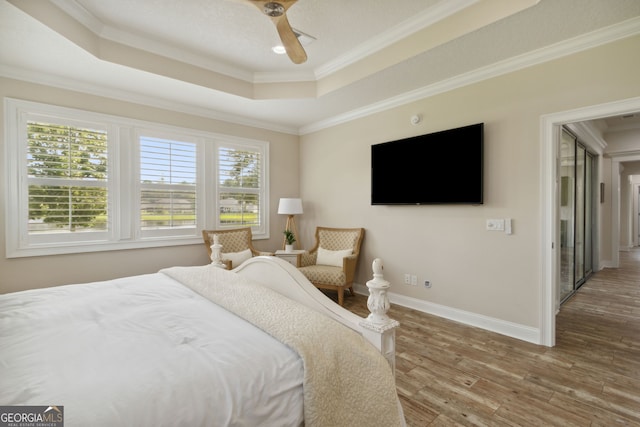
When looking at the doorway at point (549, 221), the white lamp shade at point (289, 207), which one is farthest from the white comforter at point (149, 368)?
the white lamp shade at point (289, 207)

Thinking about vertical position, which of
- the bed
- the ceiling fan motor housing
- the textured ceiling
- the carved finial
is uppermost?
the textured ceiling

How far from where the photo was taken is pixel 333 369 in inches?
47.3

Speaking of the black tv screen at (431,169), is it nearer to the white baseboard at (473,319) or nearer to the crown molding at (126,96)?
the white baseboard at (473,319)

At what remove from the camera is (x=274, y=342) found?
1.27 meters

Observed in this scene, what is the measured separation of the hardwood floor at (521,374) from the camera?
184 cm

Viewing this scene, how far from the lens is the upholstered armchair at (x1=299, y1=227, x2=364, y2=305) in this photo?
388cm

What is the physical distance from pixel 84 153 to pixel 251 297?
299 centimetres

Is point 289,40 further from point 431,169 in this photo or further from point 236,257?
point 236,257

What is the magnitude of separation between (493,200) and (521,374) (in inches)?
61.5

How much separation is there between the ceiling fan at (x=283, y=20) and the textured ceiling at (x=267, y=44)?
14cm

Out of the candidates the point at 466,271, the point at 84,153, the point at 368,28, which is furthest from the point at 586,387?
the point at 84,153

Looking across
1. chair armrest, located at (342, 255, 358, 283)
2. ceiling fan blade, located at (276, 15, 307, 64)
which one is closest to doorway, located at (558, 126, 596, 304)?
chair armrest, located at (342, 255, 358, 283)

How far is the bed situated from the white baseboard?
2.10 m

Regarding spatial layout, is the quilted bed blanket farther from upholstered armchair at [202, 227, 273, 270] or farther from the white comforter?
upholstered armchair at [202, 227, 273, 270]
